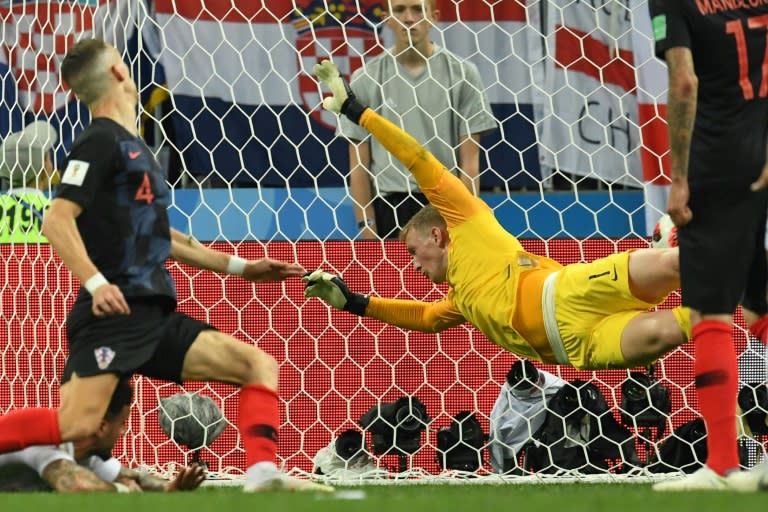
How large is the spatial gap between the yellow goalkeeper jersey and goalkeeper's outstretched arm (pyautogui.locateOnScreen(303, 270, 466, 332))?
0.17 meters

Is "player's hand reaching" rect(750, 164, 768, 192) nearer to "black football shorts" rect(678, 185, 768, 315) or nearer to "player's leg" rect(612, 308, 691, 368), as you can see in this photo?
"black football shorts" rect(678, 185, 768, 315)

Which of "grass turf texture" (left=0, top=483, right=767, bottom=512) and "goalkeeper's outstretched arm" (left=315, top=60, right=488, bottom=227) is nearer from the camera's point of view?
"grass turf texture" (left=0, top=483, right=767, bottom=512)

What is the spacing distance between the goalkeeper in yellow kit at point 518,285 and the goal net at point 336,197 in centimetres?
70

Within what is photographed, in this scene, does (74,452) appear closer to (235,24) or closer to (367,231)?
(367,231)

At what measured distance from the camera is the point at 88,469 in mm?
4223

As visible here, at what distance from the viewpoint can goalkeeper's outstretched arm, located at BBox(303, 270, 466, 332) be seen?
16.8ft

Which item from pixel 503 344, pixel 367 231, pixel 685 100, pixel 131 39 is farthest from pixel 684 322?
pixel 131 39

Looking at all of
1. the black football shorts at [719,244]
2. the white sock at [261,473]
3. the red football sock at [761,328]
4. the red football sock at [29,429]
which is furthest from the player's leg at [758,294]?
the red football sock at [29,429]

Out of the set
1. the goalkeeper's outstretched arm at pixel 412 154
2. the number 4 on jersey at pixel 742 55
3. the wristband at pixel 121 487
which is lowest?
the wristband at pixel 121 487

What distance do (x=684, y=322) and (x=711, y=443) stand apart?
78cm

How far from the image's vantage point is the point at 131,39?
6227mm

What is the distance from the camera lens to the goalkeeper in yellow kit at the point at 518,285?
4570 millimetres

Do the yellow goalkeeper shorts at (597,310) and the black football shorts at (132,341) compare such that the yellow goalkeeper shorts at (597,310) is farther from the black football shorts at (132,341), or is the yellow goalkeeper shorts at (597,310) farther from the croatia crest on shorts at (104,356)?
the croatia crest on shorts at (104,356)

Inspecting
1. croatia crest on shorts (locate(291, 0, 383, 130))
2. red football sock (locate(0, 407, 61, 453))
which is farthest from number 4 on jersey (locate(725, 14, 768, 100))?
croatia crest on shorts (locate(291, 0, 383, 130))
